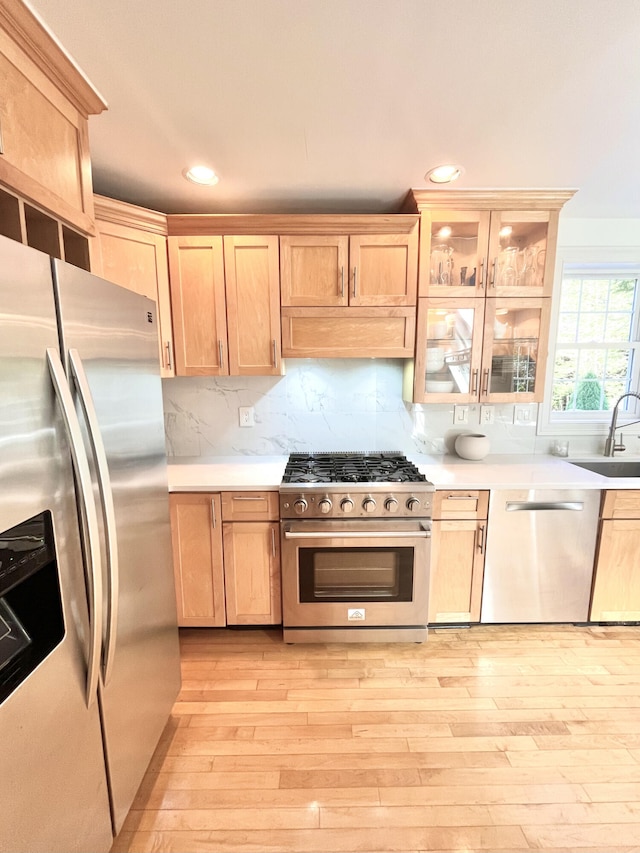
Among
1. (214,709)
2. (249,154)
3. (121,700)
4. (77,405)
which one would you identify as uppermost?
(249,154)

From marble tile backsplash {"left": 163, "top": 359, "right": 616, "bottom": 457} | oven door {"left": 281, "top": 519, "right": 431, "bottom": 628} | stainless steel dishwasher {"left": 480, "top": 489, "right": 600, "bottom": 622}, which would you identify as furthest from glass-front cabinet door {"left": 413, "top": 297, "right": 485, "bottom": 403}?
oven door {"left": 281, "top": 519, "right": 431, "bottom": 628}

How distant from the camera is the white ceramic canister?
8.03ft

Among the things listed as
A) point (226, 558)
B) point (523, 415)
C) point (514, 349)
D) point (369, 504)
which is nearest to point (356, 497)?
point (369, 504)

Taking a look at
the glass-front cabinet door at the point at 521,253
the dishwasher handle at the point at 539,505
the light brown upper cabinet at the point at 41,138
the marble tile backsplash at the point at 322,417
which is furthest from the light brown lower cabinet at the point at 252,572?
the glass-front cabinet door at the point at 521,253

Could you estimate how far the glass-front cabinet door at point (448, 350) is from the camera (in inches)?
85.0

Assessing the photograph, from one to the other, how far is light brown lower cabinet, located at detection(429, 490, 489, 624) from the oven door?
0.34 ft

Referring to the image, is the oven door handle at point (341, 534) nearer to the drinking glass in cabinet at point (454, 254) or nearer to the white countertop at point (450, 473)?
the white countertop at point (450, 473)

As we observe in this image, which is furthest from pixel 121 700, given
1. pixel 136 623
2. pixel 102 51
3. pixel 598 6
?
pixel 598 6

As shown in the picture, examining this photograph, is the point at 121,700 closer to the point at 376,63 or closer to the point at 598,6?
the point at 376,63

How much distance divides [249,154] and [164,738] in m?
2.61

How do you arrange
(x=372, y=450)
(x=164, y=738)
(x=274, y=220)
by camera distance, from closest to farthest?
(x=164, y=738)
(x=274, y=220)
(x=372, y=450)

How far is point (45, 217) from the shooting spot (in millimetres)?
1192

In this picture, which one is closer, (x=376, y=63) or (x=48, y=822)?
(x=48, y=822)

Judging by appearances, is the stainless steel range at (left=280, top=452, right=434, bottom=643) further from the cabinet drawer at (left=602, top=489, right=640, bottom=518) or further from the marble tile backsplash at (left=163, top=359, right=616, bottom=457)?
the cabinet drawer at (left=602, top=489, right=640, bottom=518)
